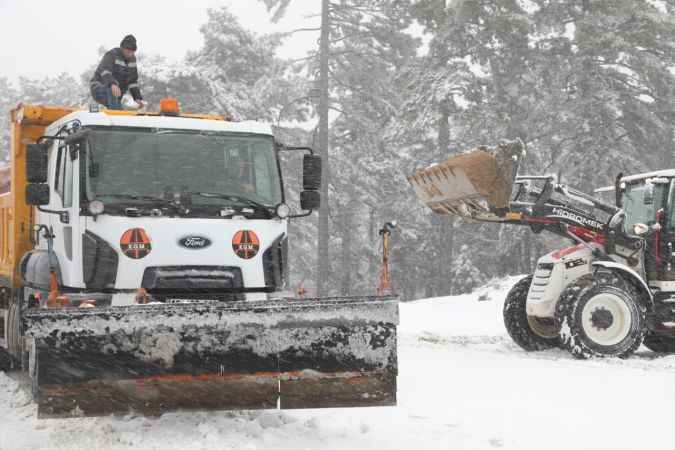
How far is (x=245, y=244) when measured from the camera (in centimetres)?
785

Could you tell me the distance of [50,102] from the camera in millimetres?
57812

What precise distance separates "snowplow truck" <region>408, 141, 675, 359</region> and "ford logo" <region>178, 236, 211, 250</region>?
5.14 meters

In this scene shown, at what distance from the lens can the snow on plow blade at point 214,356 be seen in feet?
20.9

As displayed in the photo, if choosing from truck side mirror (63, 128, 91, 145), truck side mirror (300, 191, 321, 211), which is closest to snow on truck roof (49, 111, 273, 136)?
truck side mirror (63, 128, 91, 145)

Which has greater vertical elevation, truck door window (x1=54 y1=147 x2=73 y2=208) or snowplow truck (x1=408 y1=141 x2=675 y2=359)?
truck door window (x1=54 y1=147 x2=73 y2=208)

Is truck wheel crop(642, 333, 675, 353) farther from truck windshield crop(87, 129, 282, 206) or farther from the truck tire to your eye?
the truck tire

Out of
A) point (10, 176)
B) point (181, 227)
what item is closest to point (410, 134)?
point (10, 176)

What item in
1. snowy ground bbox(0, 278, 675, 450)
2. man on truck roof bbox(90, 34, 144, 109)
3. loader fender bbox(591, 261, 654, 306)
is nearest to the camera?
snowy ground bbox(0, 278, 675, 450)

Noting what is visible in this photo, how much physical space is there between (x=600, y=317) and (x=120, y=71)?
21.2 feet

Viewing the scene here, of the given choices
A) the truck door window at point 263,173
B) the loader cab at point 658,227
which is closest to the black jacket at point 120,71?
the truck door window at point 263,173

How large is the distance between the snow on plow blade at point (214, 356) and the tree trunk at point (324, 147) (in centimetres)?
2216

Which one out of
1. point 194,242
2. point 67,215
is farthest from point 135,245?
point 67,215

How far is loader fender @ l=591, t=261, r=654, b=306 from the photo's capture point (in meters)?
11.9

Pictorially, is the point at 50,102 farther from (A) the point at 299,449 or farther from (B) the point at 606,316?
(A) the point at 299,449
